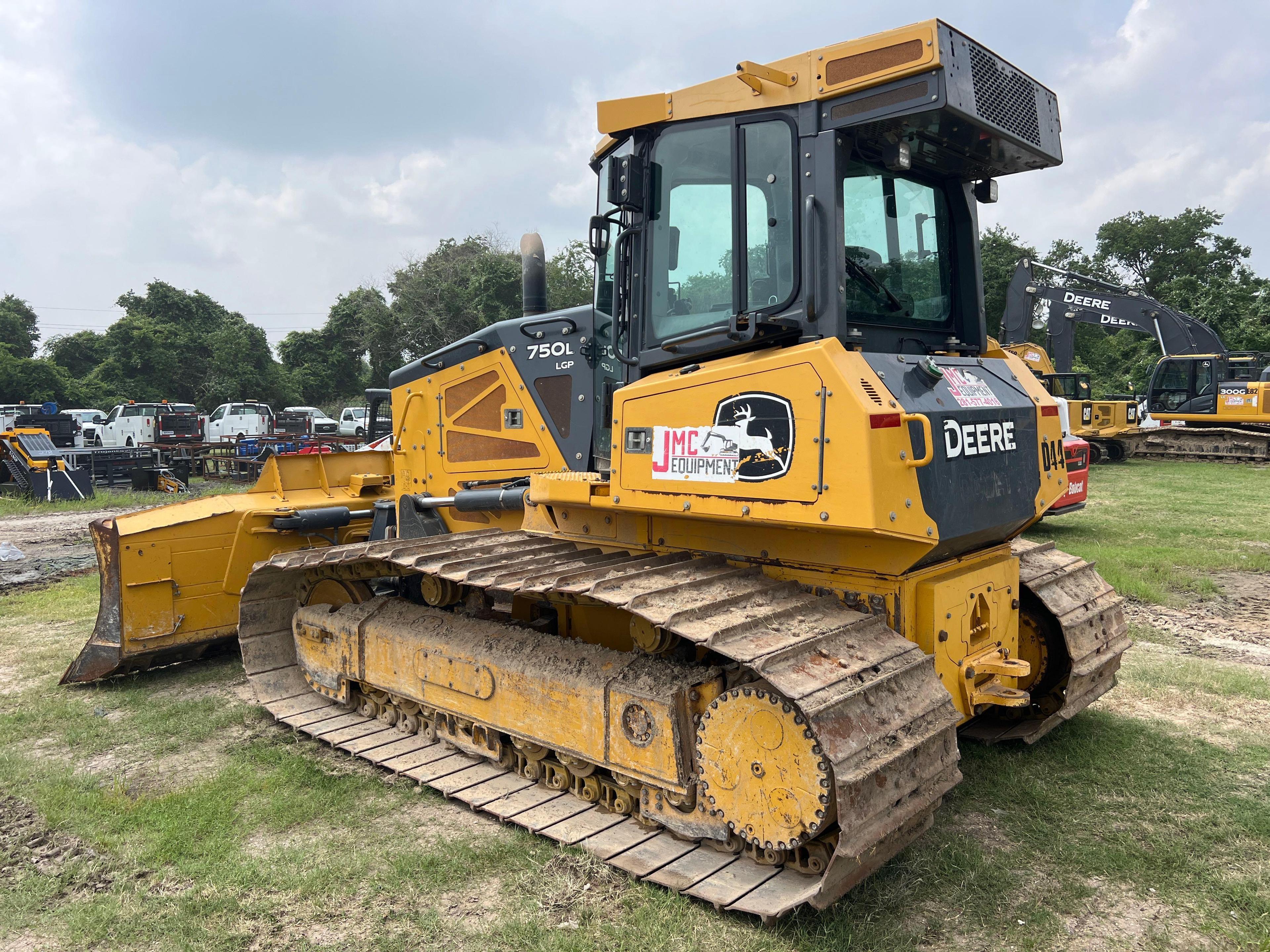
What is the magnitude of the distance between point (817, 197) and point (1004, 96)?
3.05 feet

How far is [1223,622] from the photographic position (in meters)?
7.41

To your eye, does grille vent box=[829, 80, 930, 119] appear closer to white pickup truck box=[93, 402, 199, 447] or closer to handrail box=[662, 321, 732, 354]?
handrail box=[662, 321, 732, 354]

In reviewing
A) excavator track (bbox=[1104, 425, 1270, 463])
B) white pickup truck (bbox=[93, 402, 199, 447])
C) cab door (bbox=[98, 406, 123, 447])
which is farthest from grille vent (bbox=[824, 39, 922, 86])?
cab door (bbox=[98, 406, 123, 447])

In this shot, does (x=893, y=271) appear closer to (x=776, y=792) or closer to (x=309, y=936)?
(x=776, y=792)

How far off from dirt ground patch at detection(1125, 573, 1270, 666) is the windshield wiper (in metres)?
4.40

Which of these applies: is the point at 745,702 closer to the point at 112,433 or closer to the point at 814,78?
the point at 814,78

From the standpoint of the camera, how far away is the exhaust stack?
6020 millimetres

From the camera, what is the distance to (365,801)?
4.31 metres

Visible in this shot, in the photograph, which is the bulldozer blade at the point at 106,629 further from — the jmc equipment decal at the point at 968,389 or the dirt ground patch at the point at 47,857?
the jmc equipment decal at the point at 968,389

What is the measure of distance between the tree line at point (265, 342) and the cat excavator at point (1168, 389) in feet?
57.1

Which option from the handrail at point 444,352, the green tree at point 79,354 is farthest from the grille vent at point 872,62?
the green tree at point 79,354

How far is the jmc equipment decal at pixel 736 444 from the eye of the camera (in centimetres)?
346

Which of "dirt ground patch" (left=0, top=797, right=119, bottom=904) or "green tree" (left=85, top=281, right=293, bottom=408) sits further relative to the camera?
"green tree" (left=85, top=281, right=293, bottom=408)

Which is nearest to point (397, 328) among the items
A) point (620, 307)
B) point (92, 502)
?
point (92, 502)
